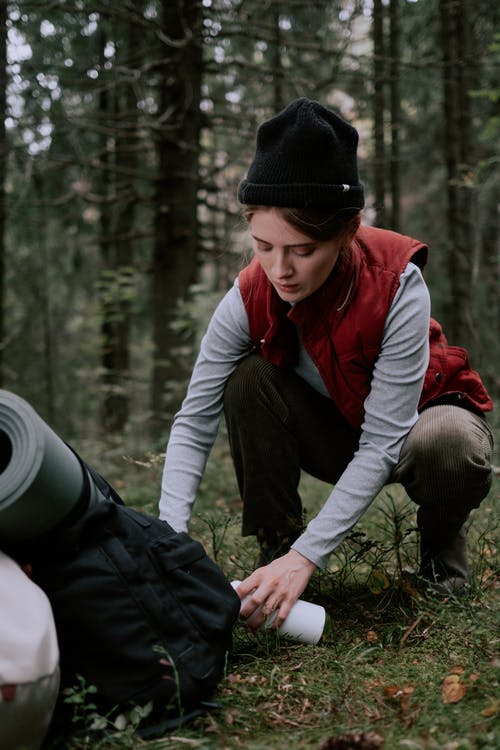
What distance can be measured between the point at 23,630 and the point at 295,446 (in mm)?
1356

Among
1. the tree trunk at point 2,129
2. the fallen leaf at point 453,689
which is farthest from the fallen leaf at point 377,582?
the tree trunk at point 2,129

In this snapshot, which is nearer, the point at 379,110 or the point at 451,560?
the point at 451,560

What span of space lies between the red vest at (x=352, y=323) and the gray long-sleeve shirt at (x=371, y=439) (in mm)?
52

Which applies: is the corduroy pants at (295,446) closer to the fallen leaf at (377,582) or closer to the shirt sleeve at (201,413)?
the shirt sleeve at (201,413)

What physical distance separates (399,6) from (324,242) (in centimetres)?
769

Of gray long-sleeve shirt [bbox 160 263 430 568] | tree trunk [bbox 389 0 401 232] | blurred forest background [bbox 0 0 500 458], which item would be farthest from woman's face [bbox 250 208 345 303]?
tree trunk [bbox 389 0 401 232]

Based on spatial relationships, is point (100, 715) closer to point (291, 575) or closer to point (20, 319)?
point (291, 575)

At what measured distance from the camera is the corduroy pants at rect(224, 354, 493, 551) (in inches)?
98.3

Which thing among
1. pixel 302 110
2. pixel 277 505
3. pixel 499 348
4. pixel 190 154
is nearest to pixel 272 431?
pixel 277 505

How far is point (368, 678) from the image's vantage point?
2072 millimetres

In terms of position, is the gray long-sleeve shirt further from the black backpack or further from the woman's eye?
the black backpack

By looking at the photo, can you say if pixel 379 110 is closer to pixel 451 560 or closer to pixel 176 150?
pixel 176 150

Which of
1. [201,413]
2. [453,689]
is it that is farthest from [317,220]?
[453,689]

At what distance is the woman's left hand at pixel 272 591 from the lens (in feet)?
7.29
